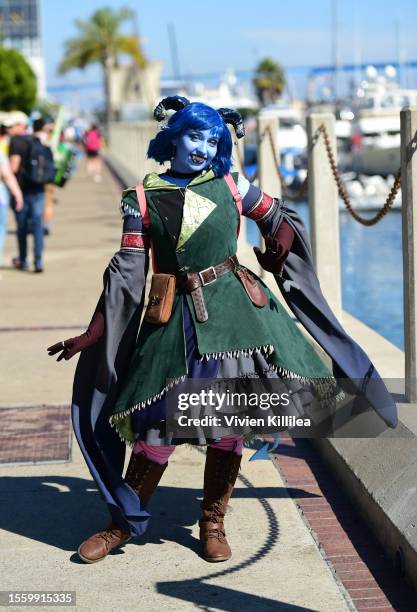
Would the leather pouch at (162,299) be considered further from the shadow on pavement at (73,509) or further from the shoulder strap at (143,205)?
the shadow on pavement at (73,509)

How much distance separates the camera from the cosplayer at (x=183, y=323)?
15.4 feet

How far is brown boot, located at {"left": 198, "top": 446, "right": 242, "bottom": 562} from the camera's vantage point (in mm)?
4863

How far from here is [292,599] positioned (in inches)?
172

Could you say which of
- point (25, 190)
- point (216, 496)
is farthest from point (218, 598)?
point (25, 190)

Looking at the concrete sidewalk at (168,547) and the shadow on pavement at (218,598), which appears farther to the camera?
the concrete sidewalk at (168,547)

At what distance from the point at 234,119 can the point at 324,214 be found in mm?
4540

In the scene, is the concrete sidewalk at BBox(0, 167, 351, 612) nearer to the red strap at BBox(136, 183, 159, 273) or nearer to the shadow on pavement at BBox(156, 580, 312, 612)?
the shadow on pavement at BBox(156, 580, 312, 612)

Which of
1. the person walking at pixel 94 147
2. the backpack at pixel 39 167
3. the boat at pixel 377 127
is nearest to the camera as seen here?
the backpack at pixel 39 167

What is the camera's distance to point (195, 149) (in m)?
4.77

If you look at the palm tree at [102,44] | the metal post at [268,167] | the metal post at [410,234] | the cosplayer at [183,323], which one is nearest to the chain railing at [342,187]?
the metal post at [268,167]

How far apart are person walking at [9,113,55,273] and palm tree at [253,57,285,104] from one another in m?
115

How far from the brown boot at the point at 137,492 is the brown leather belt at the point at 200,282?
628mm

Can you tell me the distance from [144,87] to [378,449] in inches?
3832

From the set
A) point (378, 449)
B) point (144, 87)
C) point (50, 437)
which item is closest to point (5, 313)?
point (50, 437)
